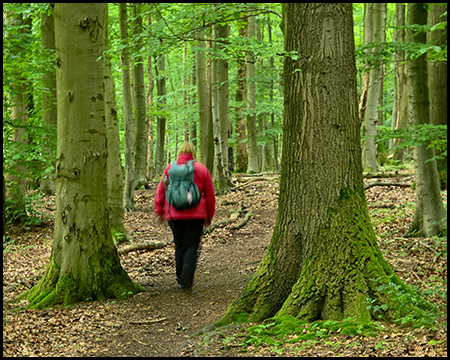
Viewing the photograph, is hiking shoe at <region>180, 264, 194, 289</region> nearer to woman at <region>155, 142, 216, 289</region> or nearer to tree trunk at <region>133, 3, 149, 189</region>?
woman at <region>155, 142, 216, 289</region>

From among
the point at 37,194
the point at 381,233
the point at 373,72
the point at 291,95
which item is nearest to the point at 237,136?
the point at 373,72

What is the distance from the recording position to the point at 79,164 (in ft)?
19.0

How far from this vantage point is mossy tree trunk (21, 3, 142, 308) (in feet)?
18.8

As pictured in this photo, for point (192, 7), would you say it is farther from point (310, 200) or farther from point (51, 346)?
point (51, 346)

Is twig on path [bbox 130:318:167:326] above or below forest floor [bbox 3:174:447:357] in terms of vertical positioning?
below

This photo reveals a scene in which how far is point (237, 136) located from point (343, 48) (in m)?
17.5

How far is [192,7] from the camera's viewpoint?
253 inches

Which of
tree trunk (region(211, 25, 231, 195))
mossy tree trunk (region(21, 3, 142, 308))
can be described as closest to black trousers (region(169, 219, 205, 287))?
mossy tree trunk (region(21, 3, 142, 308))

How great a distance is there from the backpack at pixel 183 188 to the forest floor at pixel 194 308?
1308mm

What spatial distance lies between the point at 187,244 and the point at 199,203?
25.1 inches

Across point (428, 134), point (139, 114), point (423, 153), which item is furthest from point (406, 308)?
point (139, 114)

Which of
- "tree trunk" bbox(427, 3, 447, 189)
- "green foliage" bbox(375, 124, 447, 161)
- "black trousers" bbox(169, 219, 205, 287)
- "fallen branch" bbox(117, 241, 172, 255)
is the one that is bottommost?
"fallen branch" bbox(117, 241, 172, 255)

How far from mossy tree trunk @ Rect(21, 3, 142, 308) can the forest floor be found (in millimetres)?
375

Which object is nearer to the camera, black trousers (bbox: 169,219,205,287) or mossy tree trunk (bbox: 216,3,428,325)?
mossy tree trunk (bbox: 216,3,428,325)
